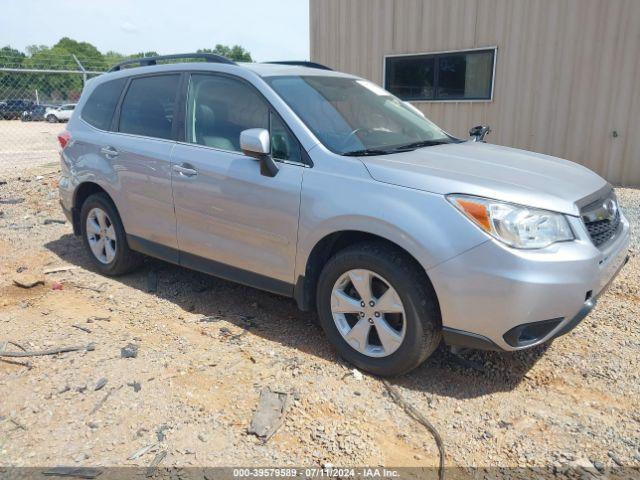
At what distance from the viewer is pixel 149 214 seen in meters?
4.38

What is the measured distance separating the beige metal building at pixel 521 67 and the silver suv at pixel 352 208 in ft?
18.0

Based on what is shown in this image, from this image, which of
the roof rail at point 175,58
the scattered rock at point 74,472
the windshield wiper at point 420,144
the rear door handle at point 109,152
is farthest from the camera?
the rear door handle at point 109,152

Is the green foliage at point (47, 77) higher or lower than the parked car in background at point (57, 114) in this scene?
higher

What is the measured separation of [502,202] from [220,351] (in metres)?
2.03

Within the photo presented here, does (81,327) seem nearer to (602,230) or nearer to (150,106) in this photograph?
(150,106)

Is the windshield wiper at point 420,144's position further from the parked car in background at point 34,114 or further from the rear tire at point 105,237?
the parked car in background at point 34,114

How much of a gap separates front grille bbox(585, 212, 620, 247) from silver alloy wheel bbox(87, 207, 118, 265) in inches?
151

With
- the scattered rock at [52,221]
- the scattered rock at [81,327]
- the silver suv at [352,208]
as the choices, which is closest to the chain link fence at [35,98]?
the scattered rock at [52,221]

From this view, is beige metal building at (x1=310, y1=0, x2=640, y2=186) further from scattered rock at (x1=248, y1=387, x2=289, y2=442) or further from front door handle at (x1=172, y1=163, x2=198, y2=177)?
scattered rock at (x1=248, y1=387, x2=289, y2=442)

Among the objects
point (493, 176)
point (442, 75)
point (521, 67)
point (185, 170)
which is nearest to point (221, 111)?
point (185, 170)

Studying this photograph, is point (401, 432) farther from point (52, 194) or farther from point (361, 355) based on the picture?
point (52, 194)

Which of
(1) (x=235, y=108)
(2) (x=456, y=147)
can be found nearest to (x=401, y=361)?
(2) (x=456, y=147)

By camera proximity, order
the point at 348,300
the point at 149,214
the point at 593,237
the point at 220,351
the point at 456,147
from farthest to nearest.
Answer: the point at 149,214, the point at 456,147, the point at 220,351, the point at 348,300, the point at 593,237

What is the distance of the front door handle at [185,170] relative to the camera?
392 cm
